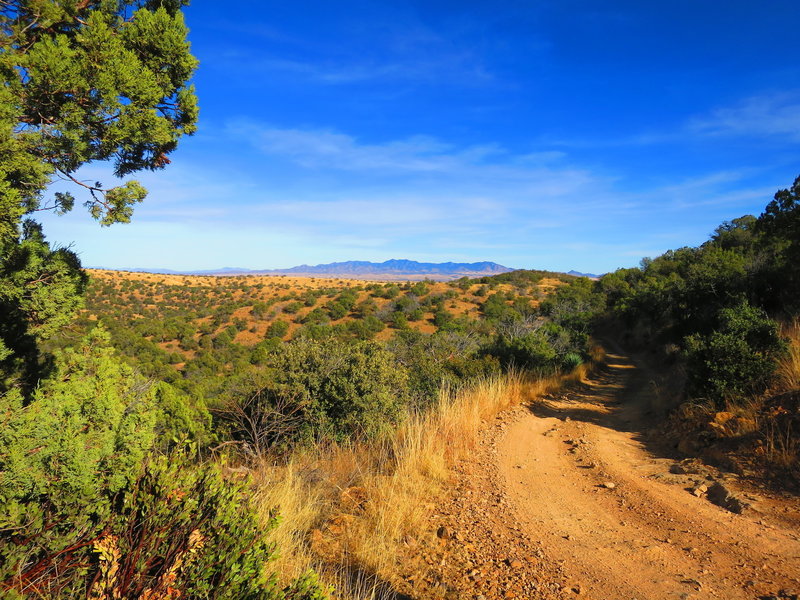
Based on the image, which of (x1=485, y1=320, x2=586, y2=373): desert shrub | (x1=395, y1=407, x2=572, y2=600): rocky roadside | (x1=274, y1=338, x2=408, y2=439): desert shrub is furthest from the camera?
(x1=485, y1=320, x2=586, y2=373): desert shrub

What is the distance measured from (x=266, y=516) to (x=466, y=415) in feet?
14.3

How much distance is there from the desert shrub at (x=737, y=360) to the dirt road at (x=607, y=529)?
5.01 feet

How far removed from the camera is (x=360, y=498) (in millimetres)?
4512

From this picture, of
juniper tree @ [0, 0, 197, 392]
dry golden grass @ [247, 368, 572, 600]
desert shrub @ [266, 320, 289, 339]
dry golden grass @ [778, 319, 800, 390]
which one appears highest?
juniper tree @ [0, 0, 197, 392]

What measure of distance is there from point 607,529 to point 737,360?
482 cm

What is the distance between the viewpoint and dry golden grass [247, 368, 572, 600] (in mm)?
3256

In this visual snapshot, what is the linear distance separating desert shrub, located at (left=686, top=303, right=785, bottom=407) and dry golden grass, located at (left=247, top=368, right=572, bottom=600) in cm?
425

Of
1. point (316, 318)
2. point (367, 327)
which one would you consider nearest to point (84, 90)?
point (367, 327)

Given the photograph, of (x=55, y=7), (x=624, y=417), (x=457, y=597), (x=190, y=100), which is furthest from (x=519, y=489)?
(x=55, y=7)

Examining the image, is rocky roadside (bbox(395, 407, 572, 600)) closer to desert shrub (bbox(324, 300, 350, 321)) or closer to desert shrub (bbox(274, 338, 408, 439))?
desert shrub (bbox(274, 338, 408, 439))

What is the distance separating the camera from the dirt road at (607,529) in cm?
317

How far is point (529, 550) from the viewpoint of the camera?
146 inches

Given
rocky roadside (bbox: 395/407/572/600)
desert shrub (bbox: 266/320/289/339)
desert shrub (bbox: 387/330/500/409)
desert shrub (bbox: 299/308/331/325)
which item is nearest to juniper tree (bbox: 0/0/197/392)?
rocky roadside (bbox: 395/407/572/600)

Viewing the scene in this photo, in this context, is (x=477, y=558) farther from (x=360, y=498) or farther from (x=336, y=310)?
(x=336, y=310)
